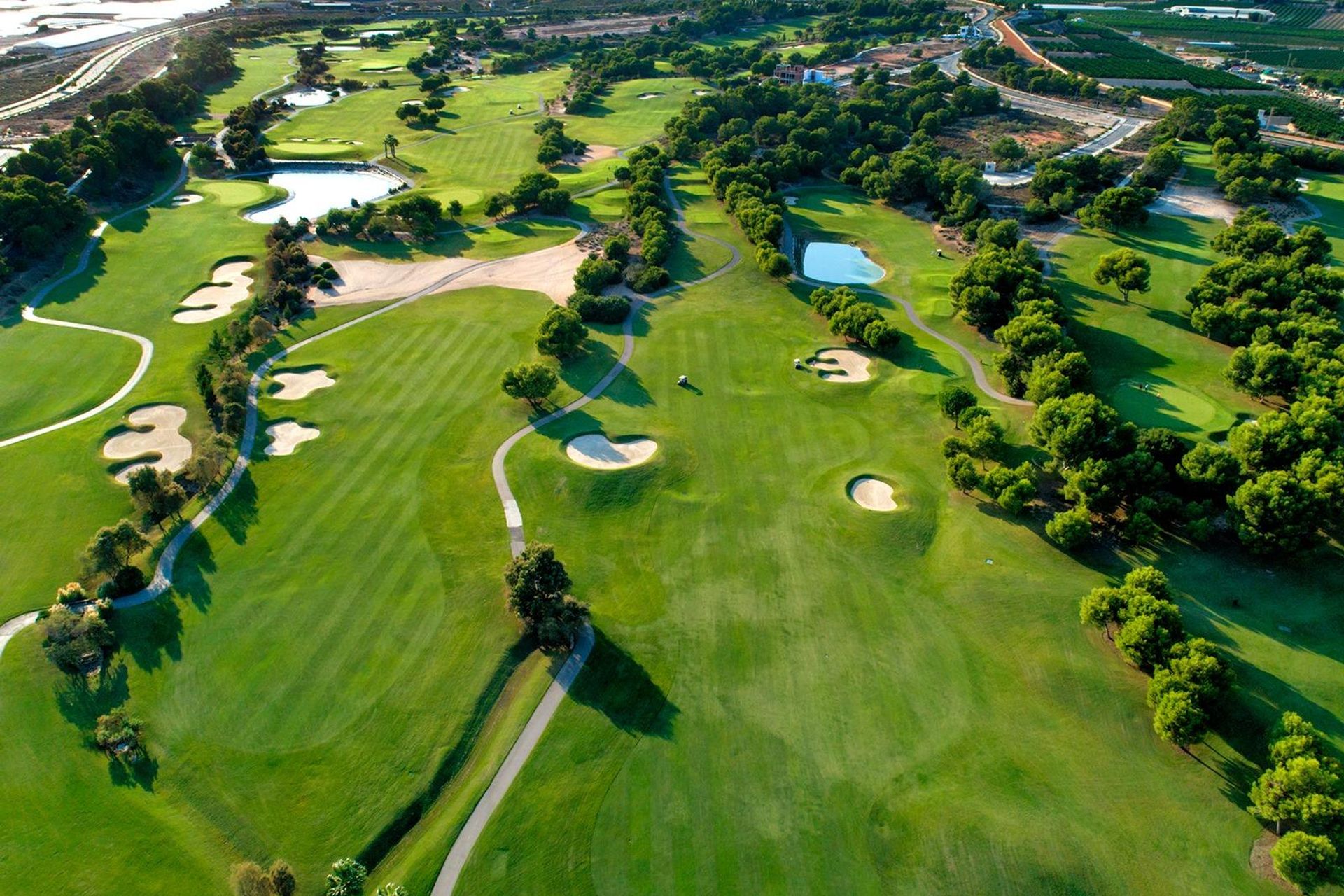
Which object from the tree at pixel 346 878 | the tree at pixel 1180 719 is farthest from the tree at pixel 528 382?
the tree at pixel 1180 719

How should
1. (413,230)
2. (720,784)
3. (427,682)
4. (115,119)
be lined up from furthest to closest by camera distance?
(115,119)
(413,230)
(427,682)
(720,784)

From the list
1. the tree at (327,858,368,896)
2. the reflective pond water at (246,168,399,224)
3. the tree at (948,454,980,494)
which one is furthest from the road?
the tree at (948,454,980,494)

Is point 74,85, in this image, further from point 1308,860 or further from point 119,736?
point 1308,860

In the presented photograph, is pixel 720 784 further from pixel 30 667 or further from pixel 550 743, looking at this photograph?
pixel 30 667

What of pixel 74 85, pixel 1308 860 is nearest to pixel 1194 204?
pixel 1308 860

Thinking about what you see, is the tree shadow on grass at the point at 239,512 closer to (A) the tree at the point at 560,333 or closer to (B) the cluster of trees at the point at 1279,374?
(A) the tree at the point at 560,333

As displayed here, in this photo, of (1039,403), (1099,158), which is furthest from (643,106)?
(1039,403)
